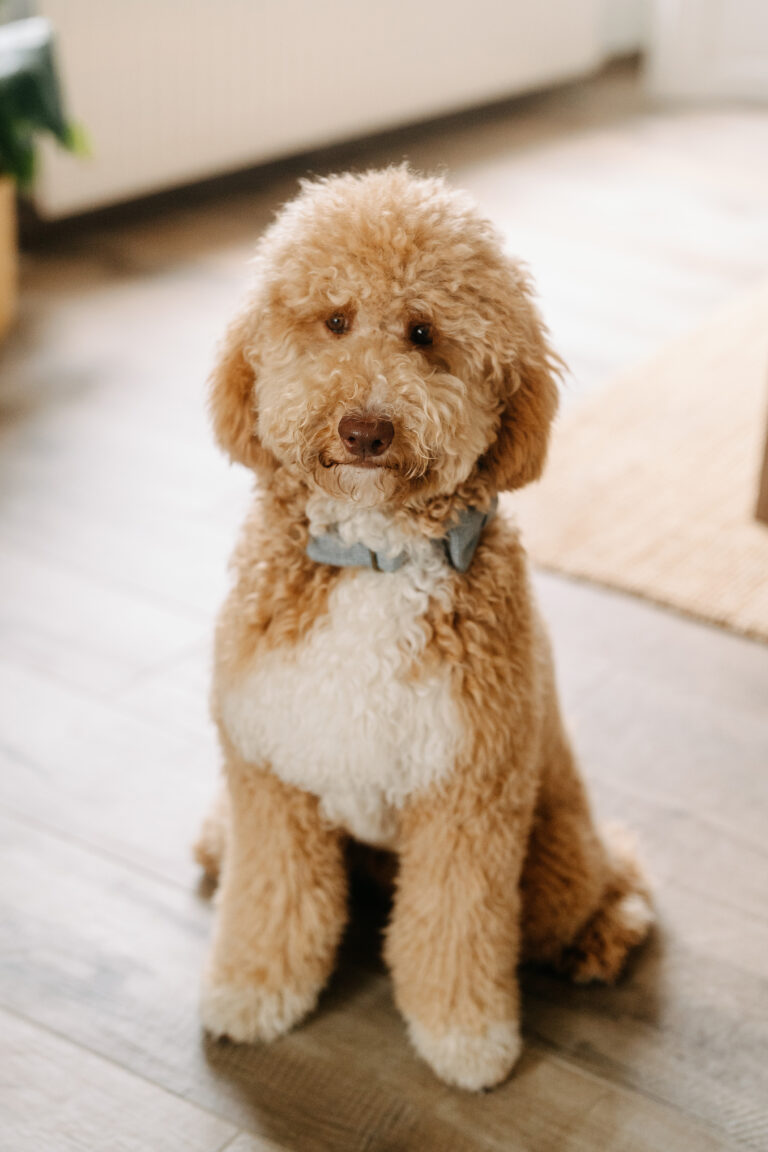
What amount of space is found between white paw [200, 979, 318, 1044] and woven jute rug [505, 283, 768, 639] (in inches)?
31.3

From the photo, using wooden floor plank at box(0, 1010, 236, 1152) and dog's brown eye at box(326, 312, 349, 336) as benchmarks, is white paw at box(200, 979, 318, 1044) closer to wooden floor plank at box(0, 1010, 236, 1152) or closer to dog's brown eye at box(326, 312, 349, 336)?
wooden floor plank at box(0, 1010, 236, 1152)

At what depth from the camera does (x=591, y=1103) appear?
1.25m

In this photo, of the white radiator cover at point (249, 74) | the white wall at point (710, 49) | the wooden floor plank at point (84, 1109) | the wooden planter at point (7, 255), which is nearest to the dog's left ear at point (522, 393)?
the wooden floor plank at point (84, 1109)

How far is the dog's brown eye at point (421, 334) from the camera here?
1030mm

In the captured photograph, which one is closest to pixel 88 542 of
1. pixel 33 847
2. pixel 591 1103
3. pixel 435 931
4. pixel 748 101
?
pixel 33 847

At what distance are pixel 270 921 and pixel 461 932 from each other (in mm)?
202

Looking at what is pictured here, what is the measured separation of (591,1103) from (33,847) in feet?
2.40

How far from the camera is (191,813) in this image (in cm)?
162

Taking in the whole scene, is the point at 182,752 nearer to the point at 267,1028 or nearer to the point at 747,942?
the point at 267,1028

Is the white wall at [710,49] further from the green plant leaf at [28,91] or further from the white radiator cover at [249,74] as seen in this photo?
the green plant leaf at [28,91]

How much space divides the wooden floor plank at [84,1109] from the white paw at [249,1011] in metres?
0.09

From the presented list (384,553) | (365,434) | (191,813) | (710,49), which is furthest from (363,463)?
(710,49)

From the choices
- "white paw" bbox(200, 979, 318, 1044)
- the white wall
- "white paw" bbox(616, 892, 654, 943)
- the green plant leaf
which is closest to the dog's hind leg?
"white paw" bbox(616, 892, 654, 943)

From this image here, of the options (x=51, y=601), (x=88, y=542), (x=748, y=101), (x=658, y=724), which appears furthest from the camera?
(x=748, y=101)
